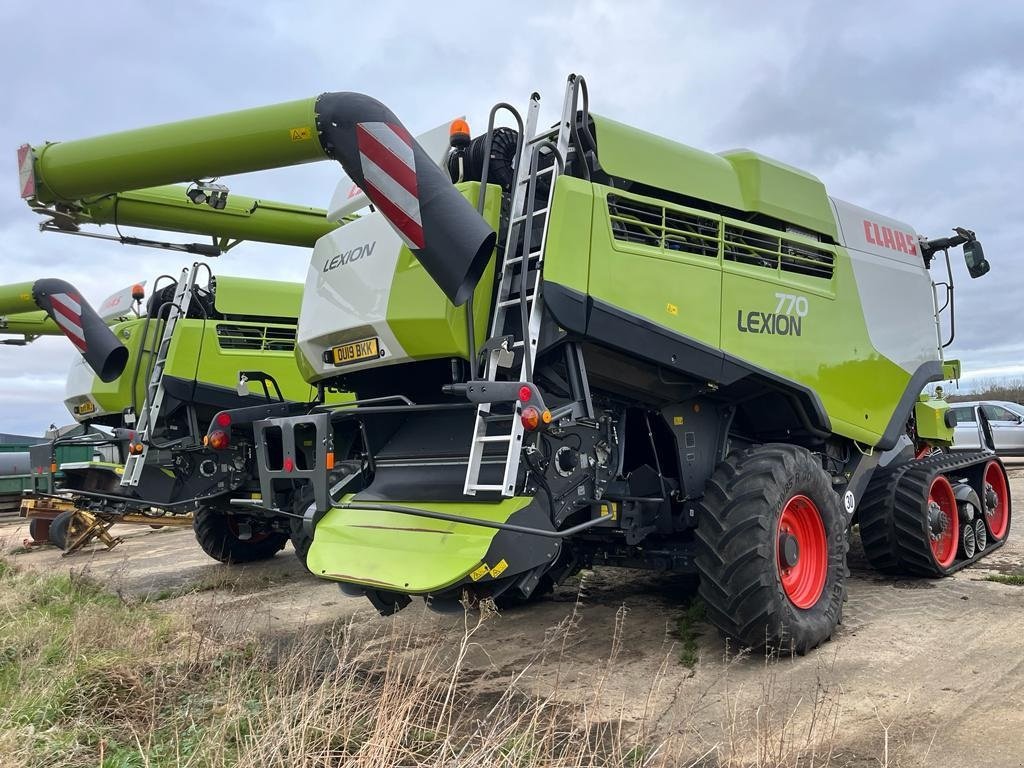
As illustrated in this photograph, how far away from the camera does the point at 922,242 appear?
6996 millimetres

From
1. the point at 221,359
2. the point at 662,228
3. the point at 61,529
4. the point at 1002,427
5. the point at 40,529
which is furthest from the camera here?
the point at 1002,427

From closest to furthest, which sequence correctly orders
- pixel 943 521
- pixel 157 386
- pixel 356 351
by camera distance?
pixel 356 351 < pixel 943 521 < pixel 157 386

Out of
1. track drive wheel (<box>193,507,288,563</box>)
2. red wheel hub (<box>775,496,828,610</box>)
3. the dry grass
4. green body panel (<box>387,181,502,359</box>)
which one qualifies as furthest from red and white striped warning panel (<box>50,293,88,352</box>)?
red wheel hub (<box>775,496,828,610</box>)

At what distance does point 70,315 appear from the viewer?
7.60m

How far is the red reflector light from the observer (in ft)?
12.0

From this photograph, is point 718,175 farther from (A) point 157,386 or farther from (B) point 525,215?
(A) point 157,386

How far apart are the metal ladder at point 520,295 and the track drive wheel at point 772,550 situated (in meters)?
1.28

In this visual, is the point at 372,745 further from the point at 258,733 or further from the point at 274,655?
the point at 274,655

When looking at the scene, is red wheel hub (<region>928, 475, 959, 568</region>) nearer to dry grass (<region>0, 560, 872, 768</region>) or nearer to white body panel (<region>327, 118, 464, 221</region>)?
dry grass (<region>0, 560, 872, 768</region>)

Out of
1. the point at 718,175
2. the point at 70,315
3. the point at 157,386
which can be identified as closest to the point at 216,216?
the point at 70,315

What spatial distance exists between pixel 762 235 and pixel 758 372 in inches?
38.1

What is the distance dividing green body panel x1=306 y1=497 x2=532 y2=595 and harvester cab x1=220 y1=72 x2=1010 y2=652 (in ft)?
0.05

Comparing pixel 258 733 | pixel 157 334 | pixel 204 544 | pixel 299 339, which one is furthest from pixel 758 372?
pixel 204 544

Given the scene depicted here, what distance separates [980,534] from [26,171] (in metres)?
7.95
